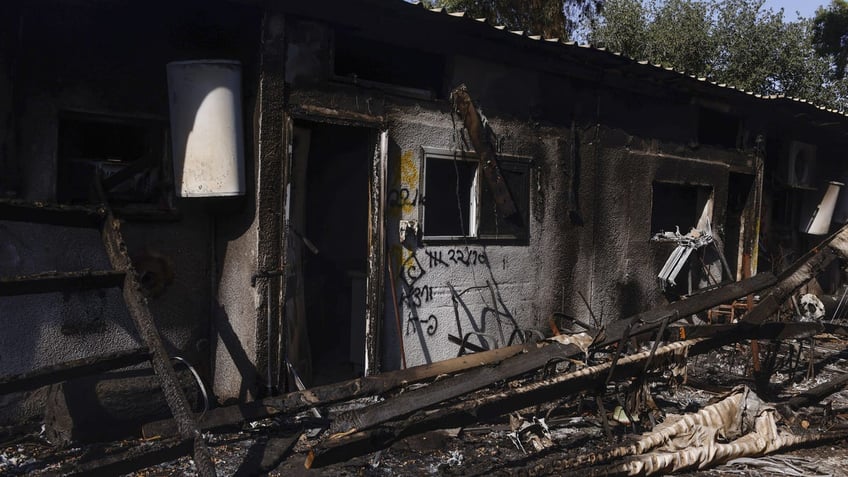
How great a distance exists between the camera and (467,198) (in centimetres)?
685

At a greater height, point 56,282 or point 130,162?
point 130,162

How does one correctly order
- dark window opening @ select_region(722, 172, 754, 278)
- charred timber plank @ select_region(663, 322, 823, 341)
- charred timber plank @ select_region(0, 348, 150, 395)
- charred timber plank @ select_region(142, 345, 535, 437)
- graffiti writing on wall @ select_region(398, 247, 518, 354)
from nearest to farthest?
charred timber plank @ select_region(0, 348, 150, 395) < charred timber plank @ select_region(142, 345, 535, 437) < charred timber plank @ select_region(663, 322, 823, 341) < graffiti writing on wall @ select_region(398, 247, 518, 354) < dark window opening @ select_region(722, 172, 754, 278)

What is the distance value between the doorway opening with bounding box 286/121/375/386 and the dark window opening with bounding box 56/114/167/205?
1.42 m

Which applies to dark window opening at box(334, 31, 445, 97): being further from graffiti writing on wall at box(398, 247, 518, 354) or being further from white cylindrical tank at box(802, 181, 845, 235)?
white cylindrical tank at box(802, 181, 845, 235)

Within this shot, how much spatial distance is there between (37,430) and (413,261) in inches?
131

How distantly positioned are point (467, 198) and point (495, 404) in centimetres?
353

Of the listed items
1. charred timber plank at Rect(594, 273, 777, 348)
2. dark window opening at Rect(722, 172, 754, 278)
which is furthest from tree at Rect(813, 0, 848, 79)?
charred timber plank at Rect(594, 273, 777, 348)

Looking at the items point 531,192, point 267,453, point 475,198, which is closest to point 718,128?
point 531,192

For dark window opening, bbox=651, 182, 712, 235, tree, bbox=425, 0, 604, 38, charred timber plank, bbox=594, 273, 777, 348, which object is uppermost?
tree, bbox=425, 0, 604, 38

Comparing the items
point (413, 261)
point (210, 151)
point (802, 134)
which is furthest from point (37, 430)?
point (802, 134)

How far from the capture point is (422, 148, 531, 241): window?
21.4 feet

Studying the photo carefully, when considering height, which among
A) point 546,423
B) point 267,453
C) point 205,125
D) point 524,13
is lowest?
point 267,453

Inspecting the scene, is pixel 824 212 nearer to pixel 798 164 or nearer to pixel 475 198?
pixel 798 164

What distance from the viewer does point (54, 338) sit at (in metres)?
4.78
